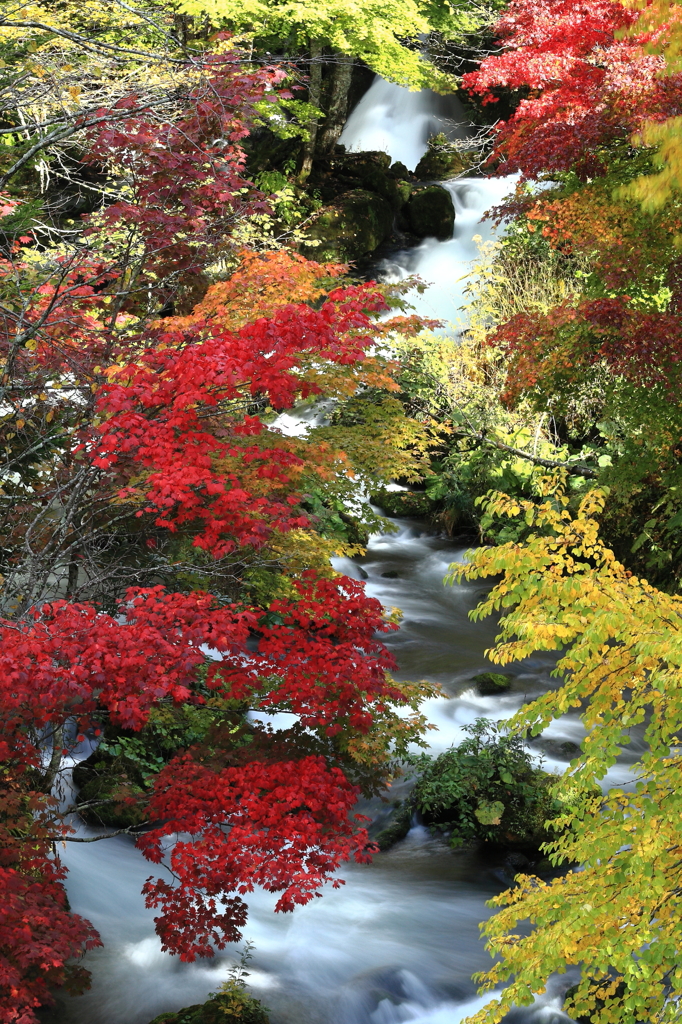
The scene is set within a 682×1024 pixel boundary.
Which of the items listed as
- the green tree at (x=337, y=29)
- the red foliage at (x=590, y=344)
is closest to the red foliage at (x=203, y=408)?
the red foliage at (x=590, y=344)

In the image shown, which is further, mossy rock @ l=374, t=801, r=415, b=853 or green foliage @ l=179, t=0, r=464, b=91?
green foliage @ l=179, t=0, r=464, b=91

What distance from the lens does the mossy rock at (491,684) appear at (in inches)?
355

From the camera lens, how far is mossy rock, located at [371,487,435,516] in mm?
13484

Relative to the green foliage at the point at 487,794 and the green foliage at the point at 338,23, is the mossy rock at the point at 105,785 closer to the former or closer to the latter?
the green foliage at the point at 487,794

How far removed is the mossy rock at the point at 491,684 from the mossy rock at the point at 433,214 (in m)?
11.9

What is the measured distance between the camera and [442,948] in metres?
5.97

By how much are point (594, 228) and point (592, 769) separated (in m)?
6.92

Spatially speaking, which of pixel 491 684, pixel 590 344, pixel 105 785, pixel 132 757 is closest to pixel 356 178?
pixel 590 344

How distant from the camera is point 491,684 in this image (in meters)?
9.06

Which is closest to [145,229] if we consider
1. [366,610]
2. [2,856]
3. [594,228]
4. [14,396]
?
[14,396]

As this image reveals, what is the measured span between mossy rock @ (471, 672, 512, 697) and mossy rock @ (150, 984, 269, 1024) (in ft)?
14.8

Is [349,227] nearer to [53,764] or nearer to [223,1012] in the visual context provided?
[53,764]

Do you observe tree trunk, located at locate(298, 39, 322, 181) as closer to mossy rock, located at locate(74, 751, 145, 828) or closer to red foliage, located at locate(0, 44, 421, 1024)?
red foliage, located at locate(0, 44, 421, 1024)

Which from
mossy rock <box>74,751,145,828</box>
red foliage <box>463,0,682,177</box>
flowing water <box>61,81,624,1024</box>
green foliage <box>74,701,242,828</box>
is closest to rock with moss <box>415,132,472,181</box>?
red foliage <box>463,0,682,177</box>
